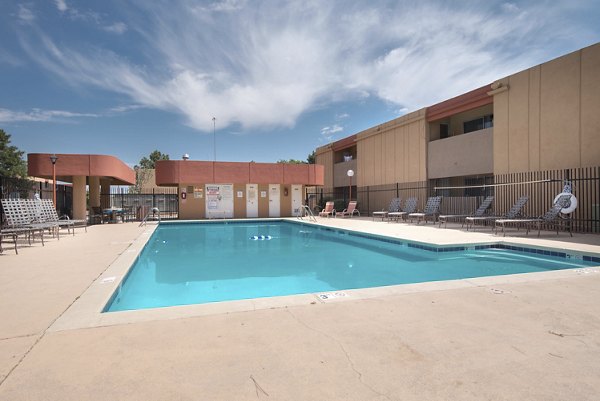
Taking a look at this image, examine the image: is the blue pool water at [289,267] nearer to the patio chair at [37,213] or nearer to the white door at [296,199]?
the patio chair at [37,213]

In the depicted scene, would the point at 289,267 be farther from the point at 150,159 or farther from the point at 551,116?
the point at 150,159

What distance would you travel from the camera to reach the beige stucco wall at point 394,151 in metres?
18.6

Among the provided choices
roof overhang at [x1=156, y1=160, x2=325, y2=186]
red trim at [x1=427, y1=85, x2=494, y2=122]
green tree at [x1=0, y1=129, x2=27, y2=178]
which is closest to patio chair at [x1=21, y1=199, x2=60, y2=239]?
roof overhang at [x1=156, y1=160, x2=325, y2=186]

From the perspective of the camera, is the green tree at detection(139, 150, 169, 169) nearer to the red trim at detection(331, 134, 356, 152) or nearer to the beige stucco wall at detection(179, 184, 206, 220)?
the red trim at detection(331, 134, 356, 152)

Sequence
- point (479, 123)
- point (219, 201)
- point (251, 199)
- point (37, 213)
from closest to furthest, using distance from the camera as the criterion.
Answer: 1. point (37, 213)
2. point (479, 123)
3. point (219, 201)
4. point (251, 199)

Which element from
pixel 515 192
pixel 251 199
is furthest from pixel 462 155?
pixel 251 199

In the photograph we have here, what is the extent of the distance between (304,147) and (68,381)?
135 feet

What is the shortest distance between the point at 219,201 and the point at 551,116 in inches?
637

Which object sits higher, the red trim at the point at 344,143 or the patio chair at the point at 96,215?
the red trim at the point at 344,143

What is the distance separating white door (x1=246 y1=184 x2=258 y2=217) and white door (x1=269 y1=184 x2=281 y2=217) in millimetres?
955

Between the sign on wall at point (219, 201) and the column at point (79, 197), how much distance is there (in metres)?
6.14

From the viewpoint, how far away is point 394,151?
20594mm

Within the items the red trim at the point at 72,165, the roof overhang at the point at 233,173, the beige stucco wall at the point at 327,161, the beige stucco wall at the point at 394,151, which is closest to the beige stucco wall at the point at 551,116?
the beige stucco wall at the point at 394,151

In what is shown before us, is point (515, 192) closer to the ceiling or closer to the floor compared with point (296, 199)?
closer to the ceiling
